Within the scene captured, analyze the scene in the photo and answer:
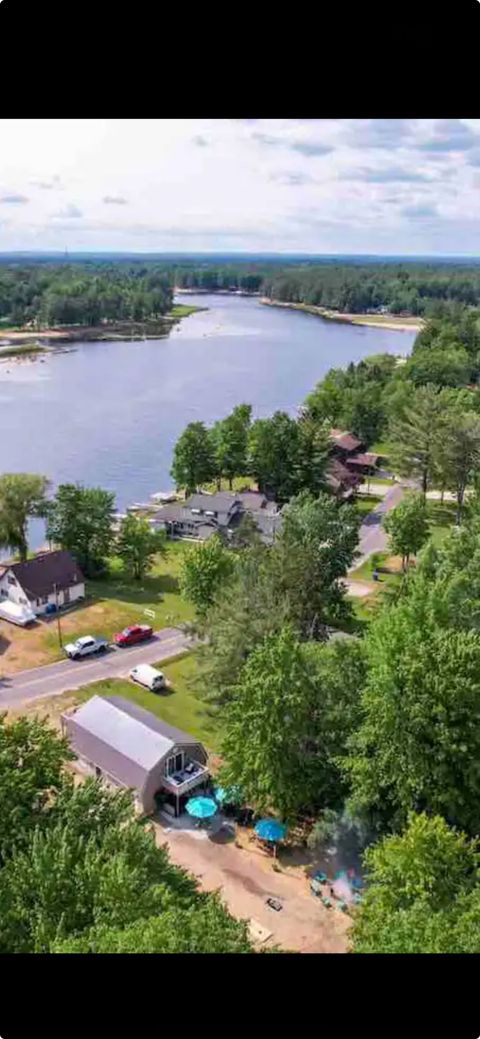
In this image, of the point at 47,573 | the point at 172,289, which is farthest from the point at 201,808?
the point at 172,289

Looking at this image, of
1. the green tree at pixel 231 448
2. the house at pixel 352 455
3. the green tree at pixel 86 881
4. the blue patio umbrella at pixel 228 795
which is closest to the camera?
the green tree at pixel 86 881

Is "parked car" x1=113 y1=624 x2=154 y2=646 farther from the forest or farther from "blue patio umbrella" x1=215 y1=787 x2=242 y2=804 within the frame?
the forest

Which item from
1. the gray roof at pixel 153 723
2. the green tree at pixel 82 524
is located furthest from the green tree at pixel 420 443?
the gray roof at pixel 153 723

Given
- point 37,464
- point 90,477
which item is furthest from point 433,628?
point 37,464

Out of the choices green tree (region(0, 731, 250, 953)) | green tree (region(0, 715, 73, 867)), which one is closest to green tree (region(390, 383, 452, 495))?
green tree (region(0, 715, 73, 867))

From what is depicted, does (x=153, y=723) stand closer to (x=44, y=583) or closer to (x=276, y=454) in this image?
(x=44, y=583)

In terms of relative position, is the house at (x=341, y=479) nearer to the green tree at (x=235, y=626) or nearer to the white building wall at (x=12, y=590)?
the white building wall at (x=12, y=590)
